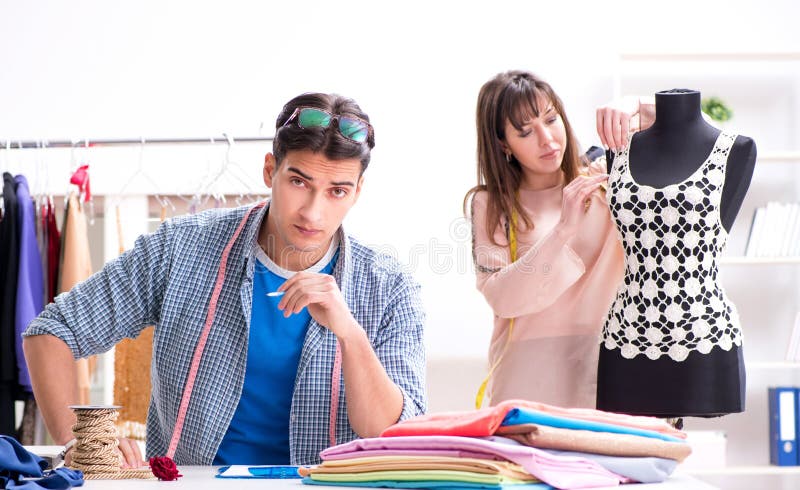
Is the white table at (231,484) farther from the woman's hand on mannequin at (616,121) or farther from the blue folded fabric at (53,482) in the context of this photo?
the woman's hand on mannequin at (616,121)

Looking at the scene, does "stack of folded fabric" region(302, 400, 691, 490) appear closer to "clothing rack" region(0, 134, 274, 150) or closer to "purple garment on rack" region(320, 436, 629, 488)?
"purple garment on rack" region(320, 436, 629, 488)

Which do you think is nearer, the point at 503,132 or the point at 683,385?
the point at 683,385

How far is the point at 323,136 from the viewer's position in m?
1.79

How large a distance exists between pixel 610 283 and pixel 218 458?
47.8 inches

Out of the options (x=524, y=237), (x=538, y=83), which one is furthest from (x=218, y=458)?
(x=538, y=83)

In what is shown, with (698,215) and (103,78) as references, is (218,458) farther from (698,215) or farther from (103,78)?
(103,78)

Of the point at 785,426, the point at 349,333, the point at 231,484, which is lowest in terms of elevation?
the point at 785,426

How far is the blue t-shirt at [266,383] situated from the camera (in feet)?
5.82

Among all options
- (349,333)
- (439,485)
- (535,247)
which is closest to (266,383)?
(349,333)

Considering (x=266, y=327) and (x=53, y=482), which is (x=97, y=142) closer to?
(x=266, y=327)

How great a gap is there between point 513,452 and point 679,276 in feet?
3.79

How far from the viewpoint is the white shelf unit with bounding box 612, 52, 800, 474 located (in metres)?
3.86

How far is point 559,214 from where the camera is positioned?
255 centimetres

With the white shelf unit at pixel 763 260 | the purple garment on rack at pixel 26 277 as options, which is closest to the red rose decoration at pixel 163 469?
the purple garment on rack at pixel 26 277
